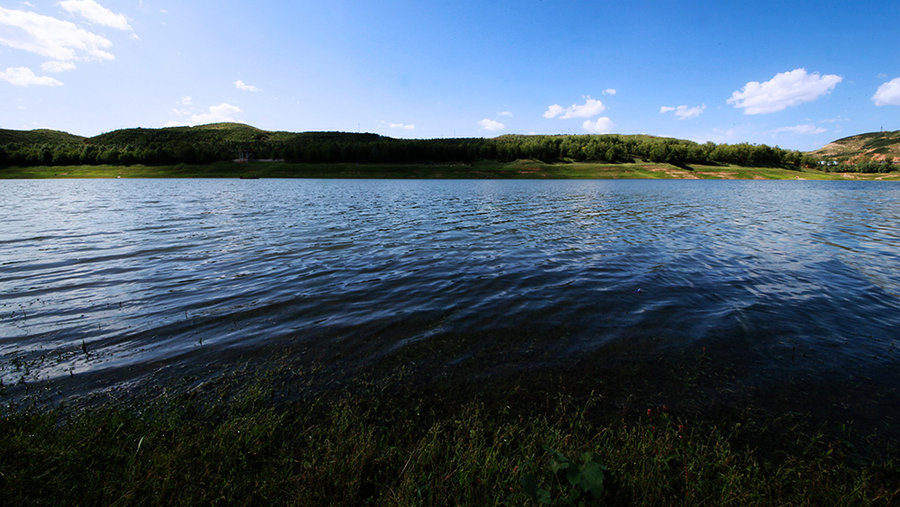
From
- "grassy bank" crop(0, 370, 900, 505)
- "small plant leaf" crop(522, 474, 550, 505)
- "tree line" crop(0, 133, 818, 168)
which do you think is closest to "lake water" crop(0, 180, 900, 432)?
"grassy bank" crop(0, 370, 900, 505)

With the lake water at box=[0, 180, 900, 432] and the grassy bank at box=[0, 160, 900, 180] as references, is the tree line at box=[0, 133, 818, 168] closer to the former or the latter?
the grassy bank at box=[0, 160, 900, 180]

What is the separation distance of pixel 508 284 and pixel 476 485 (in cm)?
853

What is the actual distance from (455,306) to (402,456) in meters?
5.84

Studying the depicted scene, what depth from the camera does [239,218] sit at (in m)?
27.1

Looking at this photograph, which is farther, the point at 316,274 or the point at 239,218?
the point at 239,218

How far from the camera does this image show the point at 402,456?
4.35m

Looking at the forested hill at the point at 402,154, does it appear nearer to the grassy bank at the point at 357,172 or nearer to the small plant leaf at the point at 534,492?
the grassy bank at the point at 357,172

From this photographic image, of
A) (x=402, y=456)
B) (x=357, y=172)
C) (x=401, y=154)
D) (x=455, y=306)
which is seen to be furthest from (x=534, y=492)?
(x=401, y=154)

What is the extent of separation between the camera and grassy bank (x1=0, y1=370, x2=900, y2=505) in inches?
142

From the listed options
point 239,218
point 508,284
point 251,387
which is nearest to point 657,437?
point 251,387

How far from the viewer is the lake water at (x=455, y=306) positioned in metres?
6.88

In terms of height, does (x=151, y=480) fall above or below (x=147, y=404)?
above

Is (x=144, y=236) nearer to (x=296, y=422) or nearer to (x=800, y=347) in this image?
(x=296, y=422)

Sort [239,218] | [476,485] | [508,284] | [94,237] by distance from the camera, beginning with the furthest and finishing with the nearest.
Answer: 1. [239,218]
2. [94,237]
3. [508,284]
4. [476,485]
